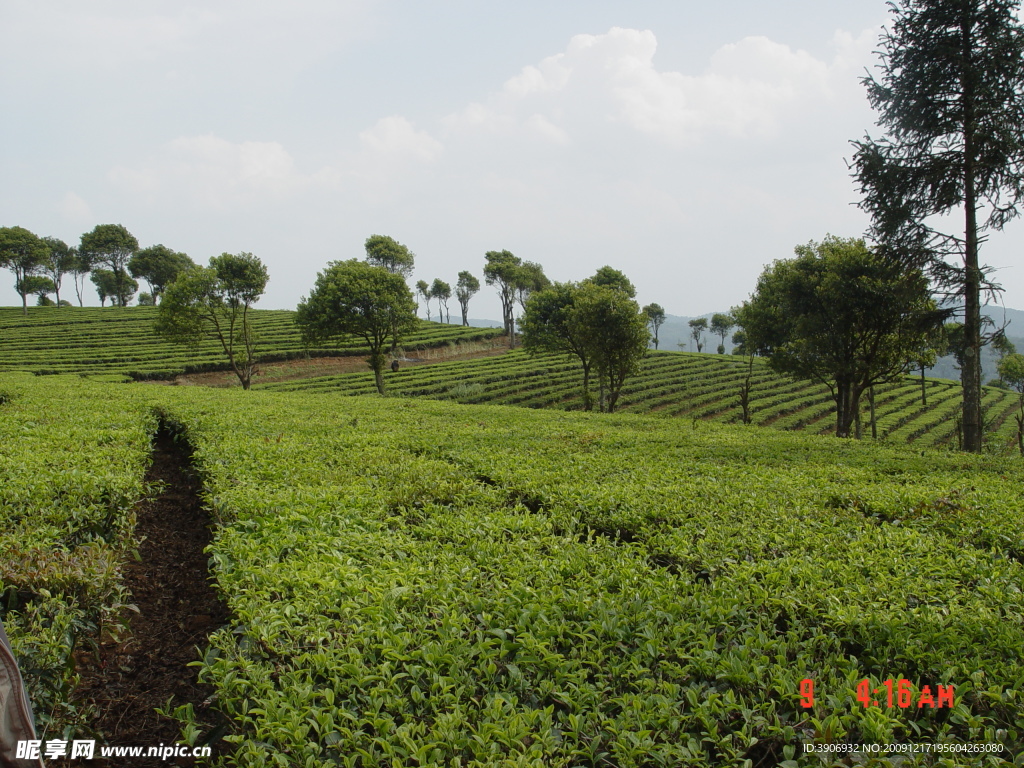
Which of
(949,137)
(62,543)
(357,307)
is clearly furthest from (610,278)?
(62,543)

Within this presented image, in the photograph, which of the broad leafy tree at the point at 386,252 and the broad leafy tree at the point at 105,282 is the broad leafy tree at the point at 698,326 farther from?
the broad leafy tree at the point at 105,282

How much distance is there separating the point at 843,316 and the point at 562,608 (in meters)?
23.0

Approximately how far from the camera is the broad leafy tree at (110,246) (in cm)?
8450

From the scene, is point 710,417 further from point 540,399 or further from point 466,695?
point 466,695

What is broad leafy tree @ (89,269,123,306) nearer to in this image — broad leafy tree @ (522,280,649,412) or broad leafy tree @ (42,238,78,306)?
broad leafy tree @ (42,238,78,306)

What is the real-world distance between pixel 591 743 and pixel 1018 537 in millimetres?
5378

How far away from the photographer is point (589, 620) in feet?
12.3

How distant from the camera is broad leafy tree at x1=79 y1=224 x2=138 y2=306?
277ft

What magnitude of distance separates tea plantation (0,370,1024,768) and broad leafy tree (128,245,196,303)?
3859 inches

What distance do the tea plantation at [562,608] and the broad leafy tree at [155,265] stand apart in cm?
9802

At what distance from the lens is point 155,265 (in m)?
89.0
